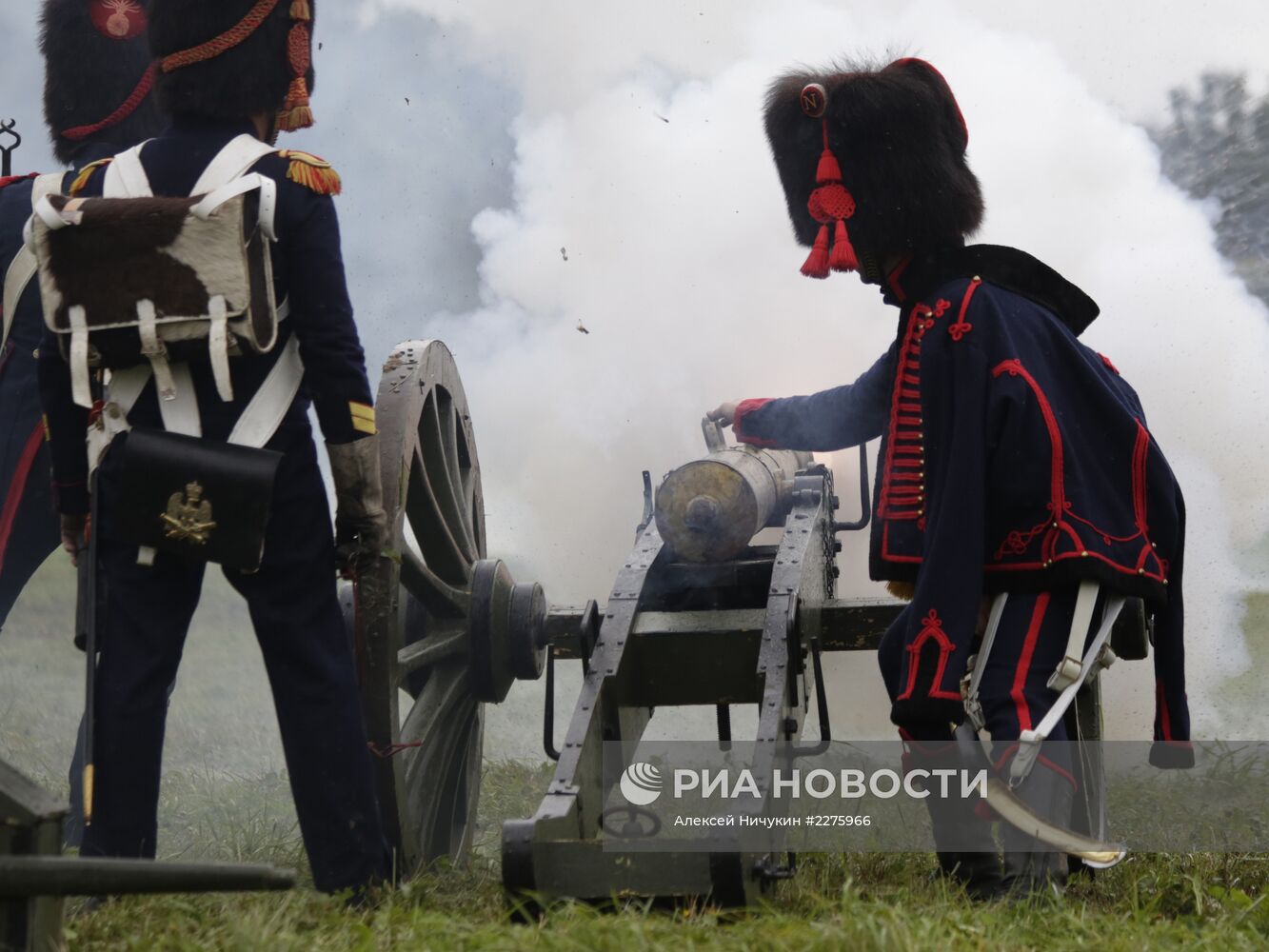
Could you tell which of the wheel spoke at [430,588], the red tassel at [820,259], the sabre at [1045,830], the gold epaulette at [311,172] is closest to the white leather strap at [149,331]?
the gold epaulette at [311,172]

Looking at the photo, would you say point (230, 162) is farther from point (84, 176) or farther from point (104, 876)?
point (104, 876)

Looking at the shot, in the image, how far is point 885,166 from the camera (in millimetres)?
3490

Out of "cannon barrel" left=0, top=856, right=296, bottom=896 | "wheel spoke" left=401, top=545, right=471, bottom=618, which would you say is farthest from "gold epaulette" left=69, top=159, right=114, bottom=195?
"cannon barrel" left=0, top=856, right=296, bottom=896

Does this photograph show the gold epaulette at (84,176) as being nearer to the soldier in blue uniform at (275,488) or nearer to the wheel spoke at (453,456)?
the soldier in blue uniform at (275,488)

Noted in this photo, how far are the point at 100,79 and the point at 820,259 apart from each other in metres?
1.86

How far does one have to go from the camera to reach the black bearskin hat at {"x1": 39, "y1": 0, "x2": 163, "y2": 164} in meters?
3.99

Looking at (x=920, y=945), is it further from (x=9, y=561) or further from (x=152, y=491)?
(x=9, y=561)

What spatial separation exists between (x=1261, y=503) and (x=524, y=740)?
12.3ft

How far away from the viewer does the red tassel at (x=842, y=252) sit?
11.5ft

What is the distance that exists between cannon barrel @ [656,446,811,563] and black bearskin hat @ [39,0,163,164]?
5.20 ft

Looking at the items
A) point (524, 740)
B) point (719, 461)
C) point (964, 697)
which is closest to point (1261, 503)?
point (524, 740)

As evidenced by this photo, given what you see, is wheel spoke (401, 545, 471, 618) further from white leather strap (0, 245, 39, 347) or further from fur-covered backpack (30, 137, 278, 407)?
white leather strap (0, 245, 39, 347)

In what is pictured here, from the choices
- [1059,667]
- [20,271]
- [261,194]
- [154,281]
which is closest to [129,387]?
[154,281]

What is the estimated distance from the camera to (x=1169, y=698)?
3559 mm
